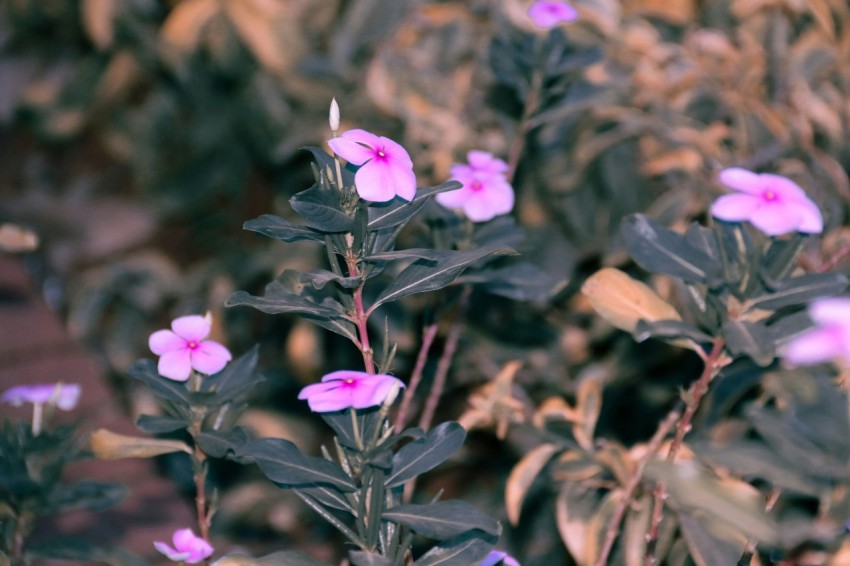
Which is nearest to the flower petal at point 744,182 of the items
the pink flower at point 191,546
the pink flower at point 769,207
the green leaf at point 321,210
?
the pink flower at point 769,207

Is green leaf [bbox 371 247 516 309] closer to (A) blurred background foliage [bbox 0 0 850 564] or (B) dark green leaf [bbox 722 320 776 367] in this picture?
(B) dark green leaf [bbox 722 320 776 367]

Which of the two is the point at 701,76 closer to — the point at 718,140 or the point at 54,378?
the point at 718,140

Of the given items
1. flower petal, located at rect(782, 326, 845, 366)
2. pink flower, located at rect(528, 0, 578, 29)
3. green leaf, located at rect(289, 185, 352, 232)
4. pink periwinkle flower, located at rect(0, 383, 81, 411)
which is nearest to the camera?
flower petal, located at rect(782, 326, 845, 366)

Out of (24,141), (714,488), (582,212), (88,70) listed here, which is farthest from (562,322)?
(24,141)

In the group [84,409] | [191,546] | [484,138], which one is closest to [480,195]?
[191,546]

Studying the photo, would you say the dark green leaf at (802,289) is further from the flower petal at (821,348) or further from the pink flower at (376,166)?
the pink flower at (376,166)

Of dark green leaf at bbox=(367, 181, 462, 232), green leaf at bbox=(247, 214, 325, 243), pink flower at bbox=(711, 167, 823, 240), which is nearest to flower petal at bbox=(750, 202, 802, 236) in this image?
pink flower at bbox=(711, 167, 823, 240)
